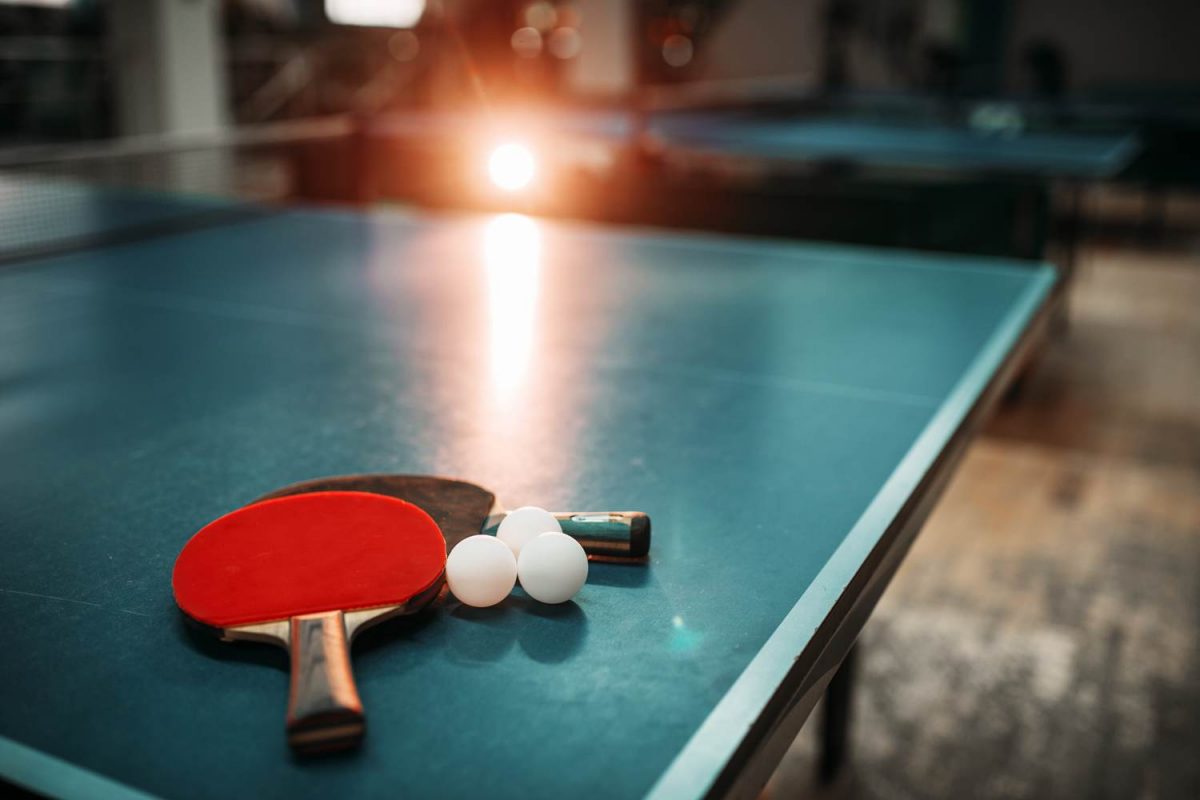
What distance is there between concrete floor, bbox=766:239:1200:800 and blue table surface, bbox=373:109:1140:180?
90cm

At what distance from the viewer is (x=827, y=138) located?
4.70 meters

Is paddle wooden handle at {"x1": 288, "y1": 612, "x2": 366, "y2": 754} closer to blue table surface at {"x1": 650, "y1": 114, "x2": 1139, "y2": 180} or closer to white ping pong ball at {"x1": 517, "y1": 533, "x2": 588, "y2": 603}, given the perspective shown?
white ping pong ball at {"x1": 517, "y1": 533, "x2": 588, "y2": 603}

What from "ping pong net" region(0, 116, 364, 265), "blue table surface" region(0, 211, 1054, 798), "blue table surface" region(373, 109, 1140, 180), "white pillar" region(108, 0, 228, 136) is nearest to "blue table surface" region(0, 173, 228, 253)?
"ping pong net" region(0, 116, 364, 265)

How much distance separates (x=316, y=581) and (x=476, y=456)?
0.38m

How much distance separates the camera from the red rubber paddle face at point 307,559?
0.73 metres

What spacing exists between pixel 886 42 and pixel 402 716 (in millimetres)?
11968

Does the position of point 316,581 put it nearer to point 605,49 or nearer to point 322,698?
point 322,698

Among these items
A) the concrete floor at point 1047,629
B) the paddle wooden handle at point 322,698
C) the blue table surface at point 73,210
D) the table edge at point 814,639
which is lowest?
the concrete floor at point 1047,629

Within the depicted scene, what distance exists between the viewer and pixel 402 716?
0.66m

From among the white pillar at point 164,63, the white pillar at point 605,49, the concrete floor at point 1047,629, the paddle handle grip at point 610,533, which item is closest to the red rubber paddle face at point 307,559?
the paddle handle grip at point 610,533

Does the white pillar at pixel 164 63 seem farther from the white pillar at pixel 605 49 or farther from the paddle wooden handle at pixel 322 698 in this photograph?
the paddle wooden handle at pixel 322 698

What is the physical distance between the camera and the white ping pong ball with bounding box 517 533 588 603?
0.77 meters

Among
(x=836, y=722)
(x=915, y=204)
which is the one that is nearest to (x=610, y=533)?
(x=836, y=722)

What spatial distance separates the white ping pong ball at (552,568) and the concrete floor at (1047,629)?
137 centimetres
